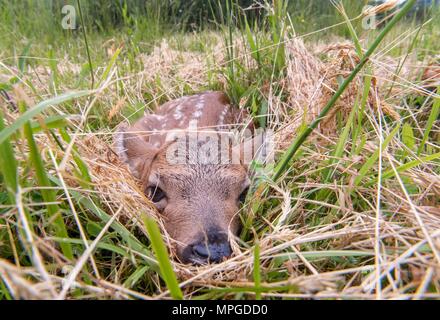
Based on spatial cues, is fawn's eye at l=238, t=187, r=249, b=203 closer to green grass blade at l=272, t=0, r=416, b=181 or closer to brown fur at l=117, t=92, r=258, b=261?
brown fur at l=117, t=92, r=258, b=261

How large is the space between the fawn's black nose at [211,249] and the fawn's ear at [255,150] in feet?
2.25

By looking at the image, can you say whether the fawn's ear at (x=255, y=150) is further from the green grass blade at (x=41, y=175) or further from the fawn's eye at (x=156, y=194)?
the green grass blade at (x=41, y=175)

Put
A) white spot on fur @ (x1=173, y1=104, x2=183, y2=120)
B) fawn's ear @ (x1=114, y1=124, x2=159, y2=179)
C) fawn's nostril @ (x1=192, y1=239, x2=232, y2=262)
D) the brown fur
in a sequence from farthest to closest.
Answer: white spot on fur @ (x1=173, y1=104, x2=183, y2=120) → fawn's ear @ (x1=114, y1=124, x2=159, y2=179) → the brown fur → fawn's nostril @ (x1=192, y1=239, x2=232, y2=262)

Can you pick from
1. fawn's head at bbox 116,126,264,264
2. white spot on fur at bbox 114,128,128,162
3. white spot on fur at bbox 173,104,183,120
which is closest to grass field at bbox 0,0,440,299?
fawn's head at bbox 116,126,264,264

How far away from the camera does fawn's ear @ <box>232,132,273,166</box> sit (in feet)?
7.82

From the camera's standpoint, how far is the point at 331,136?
229 centimetres

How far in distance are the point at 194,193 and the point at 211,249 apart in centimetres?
48

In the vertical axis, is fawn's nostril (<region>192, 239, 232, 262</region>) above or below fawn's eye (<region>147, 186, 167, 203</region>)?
below

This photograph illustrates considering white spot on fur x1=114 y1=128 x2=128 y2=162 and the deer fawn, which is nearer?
the deer fawn

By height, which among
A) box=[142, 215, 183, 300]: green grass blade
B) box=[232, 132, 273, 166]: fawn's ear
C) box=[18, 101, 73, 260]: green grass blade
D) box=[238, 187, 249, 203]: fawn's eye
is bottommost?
box=[238, 187, 249, 203]: fawn's eye

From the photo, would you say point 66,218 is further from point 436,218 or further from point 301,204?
point 436,218

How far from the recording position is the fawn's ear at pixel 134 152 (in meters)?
2.55
